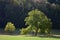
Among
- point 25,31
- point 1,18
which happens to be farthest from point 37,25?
point 1,18

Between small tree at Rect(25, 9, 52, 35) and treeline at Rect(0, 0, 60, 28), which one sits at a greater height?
treeline at Rect(0, 0, 60, 28)

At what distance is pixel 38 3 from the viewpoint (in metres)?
61.9

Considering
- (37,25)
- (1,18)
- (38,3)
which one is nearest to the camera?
(37,25)

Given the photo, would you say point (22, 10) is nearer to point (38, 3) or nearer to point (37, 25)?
point (38, 3)

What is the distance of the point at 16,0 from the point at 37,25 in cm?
2515

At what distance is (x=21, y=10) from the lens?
59406mm

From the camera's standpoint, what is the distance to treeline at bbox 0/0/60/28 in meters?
57.5

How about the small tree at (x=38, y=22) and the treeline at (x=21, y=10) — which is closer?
the small tree at (x=38, y=22)

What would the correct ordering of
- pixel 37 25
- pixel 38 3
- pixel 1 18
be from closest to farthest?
pixel 37 25
pixel 1 18
pixel 38 3

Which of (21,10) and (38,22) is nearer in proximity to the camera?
(38,22)

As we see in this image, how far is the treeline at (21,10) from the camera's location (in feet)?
189

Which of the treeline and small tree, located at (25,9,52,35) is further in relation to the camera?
the treeline

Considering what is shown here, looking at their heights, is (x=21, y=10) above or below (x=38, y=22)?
above

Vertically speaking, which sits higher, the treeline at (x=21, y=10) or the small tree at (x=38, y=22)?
the treeline at (x=21, y=10)
